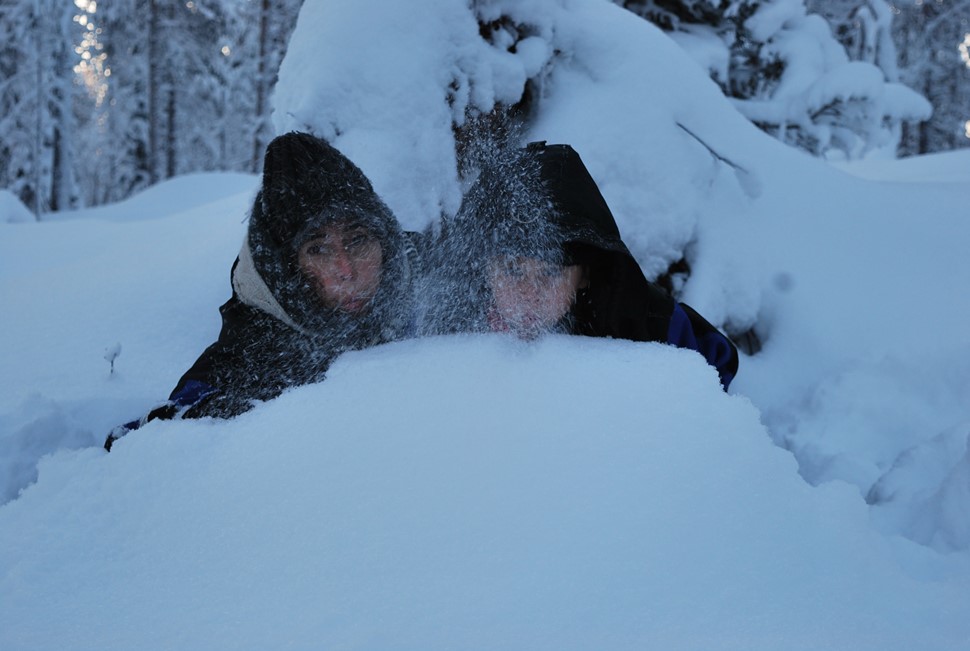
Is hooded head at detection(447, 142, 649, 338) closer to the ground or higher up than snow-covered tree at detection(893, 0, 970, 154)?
closer to the ground

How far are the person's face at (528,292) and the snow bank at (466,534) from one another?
0.35m

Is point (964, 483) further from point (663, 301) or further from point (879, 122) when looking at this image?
point (879, 122)

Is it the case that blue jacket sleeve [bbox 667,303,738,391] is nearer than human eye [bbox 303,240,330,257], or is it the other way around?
human eye [bbox 303,240,330,257]

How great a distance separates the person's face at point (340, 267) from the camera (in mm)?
2092

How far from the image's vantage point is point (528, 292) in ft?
6.66

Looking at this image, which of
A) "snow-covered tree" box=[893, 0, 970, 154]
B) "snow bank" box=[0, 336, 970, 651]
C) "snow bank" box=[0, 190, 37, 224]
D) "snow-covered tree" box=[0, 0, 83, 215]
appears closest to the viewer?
"snow bank" box=[0, 336, 970, 651]

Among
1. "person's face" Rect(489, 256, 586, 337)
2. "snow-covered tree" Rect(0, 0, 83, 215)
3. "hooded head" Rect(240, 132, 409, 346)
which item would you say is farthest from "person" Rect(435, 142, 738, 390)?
"snow-covered tree" Rect(0, 0, 83, 215)

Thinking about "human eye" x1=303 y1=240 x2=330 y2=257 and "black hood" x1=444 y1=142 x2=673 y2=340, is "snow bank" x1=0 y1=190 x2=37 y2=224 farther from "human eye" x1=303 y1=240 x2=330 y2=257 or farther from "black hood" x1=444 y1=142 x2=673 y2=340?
"black hood" x1=444 y1=142 x2=673 y2=340

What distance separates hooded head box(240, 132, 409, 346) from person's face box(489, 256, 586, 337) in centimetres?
36

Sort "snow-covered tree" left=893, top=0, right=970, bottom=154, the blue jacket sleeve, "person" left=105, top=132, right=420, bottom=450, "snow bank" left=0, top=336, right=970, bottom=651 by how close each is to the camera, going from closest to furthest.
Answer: "snow bank" left=0, top=336, right=970, bottom=651 < "person" left=105, top=132, right=420, bottom=450 < the blue jacket sleeve < "snow-covered tree" left=893, top=0, right=970, bottom=154

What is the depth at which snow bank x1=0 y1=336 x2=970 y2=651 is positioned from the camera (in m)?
1.08

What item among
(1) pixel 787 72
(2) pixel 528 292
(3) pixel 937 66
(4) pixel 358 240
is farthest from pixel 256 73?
(3) pixel 937 66

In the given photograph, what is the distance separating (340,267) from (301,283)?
14 cm

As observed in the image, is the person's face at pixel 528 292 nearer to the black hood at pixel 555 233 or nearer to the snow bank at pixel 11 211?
the black hood at pixel 555 233
